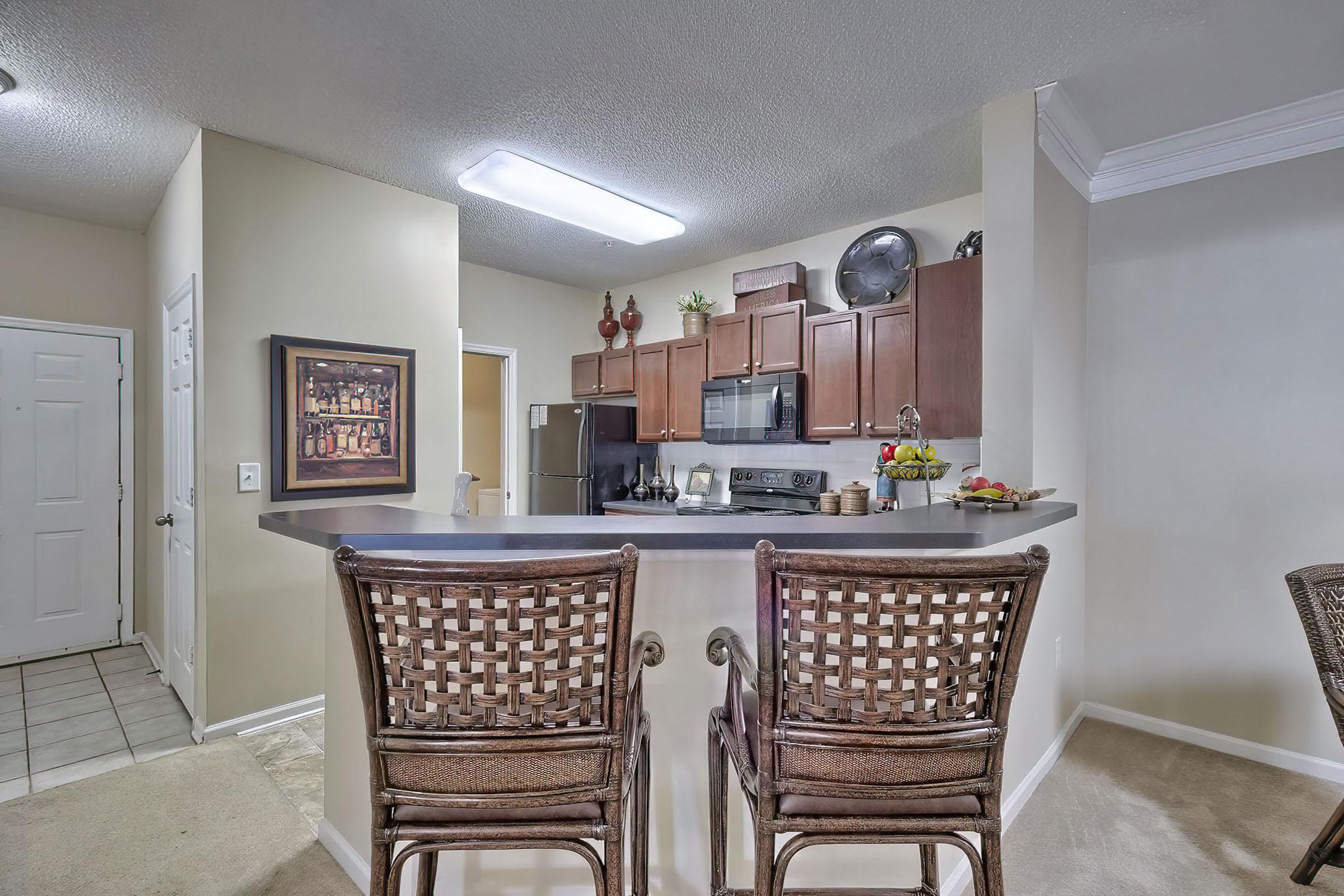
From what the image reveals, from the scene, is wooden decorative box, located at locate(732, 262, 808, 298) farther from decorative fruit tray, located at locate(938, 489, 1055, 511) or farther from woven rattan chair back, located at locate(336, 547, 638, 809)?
woven rattan chair back, located at locate(336, 547, 638, 809)

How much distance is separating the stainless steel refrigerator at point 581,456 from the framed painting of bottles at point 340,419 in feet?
4.75

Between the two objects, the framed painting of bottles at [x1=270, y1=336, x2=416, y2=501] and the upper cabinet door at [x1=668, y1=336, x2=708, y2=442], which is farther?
the upper cabinet door at [x1=668, y1=336, x2=708, y2=442]

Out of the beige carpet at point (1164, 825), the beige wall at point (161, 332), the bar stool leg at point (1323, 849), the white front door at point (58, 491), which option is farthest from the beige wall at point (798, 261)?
the white front door at point (58, 491)

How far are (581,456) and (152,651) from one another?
9.36 ft

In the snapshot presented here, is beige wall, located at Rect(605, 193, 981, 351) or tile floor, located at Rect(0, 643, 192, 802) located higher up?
beige wall, located at Rect(605, 193, 981, 351)

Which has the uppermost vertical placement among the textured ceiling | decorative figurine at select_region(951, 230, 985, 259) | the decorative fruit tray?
the textured ceiling

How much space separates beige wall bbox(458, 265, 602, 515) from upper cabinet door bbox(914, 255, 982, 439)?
9.96 ft

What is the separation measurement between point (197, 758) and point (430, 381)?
6.41ft

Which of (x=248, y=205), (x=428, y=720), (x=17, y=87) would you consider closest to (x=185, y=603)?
(x=248, y=205)

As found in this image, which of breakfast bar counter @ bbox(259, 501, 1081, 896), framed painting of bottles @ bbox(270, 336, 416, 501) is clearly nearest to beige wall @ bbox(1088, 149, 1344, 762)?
breakfast bar counter @ bbox(259, 501, 1081, 896)

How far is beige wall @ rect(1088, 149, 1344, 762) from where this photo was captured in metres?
2.46

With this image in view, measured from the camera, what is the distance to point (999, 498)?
197 centimetres

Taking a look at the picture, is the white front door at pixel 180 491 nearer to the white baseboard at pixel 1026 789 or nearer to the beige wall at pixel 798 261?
the beige wall at pixel 798 261

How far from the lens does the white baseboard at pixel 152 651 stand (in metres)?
3.35
